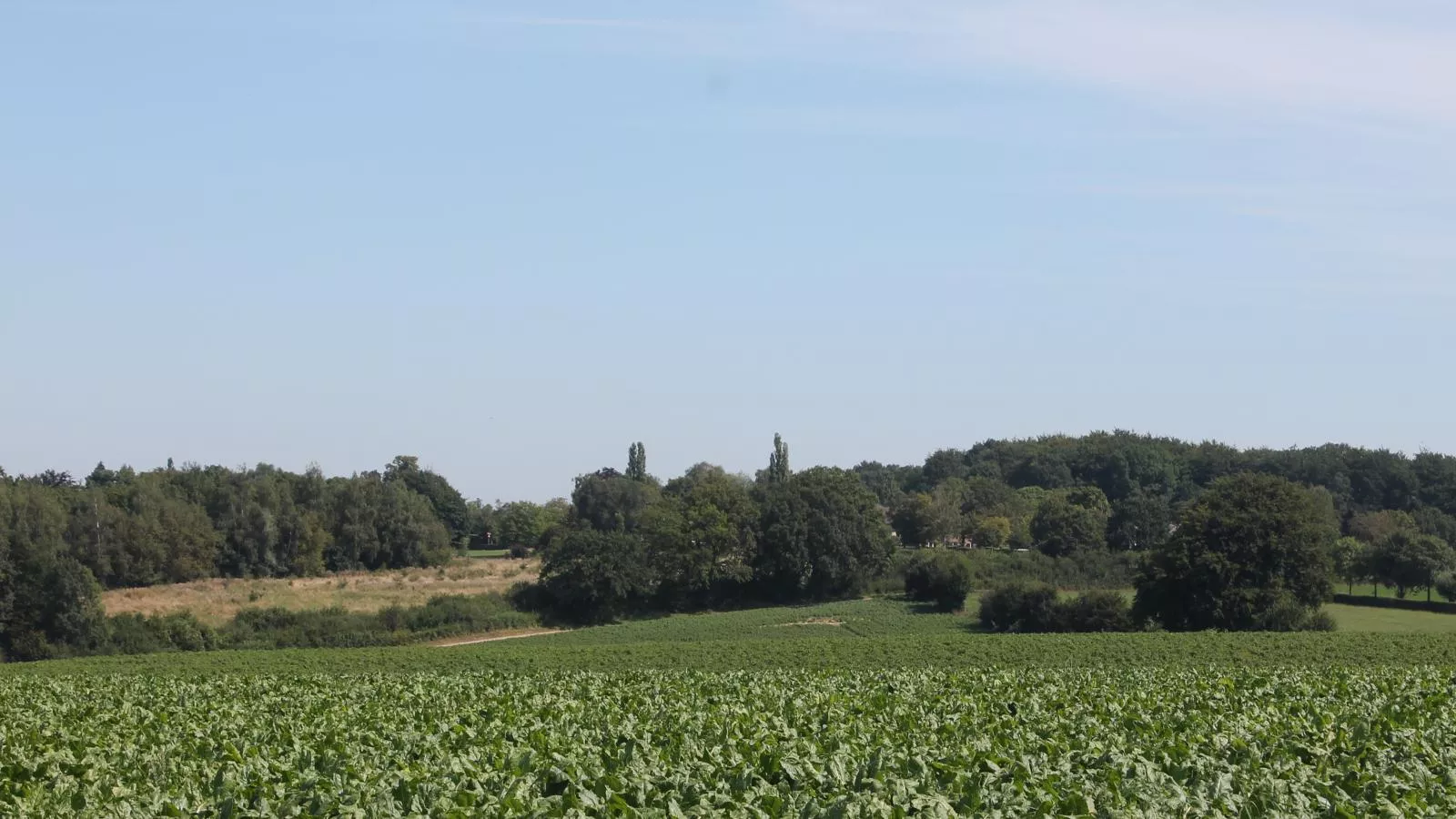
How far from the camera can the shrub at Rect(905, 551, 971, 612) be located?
7581 centimetres

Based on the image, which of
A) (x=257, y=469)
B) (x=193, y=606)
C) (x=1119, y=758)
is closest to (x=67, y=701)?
(x=1119, y=758)

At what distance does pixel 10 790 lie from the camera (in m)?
12.5

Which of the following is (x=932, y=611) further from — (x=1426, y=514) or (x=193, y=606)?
(x=1426, y=514)

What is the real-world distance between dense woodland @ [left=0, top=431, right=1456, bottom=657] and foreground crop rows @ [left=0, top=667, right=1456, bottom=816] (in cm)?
4375

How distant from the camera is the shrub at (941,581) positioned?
249 ft

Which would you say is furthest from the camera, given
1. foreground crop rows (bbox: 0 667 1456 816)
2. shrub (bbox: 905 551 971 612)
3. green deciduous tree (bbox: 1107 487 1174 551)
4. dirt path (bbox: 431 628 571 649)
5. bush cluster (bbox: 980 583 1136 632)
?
green deciduous tree (bbox: 1107 487 1174 551)

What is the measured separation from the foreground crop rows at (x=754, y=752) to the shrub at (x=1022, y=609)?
38965 mm

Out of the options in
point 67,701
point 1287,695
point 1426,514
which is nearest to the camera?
point 1287,695

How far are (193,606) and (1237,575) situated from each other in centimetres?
5544

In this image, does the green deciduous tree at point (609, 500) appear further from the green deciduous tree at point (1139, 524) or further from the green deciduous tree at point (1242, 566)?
the green deciduous tree at point (1242, 566)

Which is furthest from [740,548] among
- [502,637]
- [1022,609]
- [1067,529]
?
[1067,529]

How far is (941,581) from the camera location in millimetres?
76500

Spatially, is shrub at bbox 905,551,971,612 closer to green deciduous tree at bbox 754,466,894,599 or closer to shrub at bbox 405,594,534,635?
green deciduous tree at bbox 754,466,894,599

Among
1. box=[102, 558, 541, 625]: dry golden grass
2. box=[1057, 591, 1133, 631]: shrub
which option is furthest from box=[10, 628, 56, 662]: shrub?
box=[1057, 591, 1133, 631]: shrub
